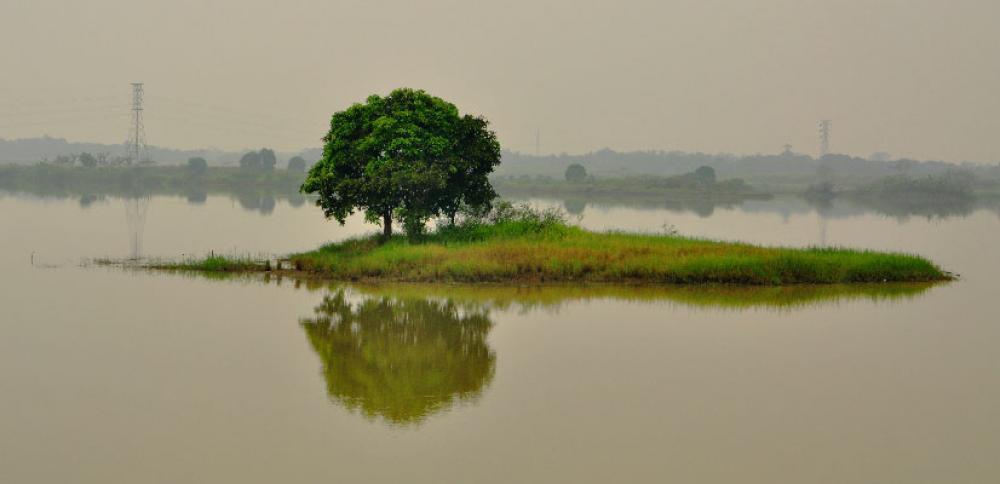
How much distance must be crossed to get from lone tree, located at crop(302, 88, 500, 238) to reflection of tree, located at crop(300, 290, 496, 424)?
763cm

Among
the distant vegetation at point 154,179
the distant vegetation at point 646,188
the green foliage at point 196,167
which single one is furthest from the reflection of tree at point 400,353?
the green foliage at point 196,167

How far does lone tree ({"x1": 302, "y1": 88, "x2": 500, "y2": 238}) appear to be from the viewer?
3722 centimetres

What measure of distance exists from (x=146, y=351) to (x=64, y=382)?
3.27m

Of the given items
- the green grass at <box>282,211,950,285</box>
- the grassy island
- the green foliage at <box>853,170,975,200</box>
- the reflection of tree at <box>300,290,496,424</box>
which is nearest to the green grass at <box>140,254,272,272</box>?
the grassy island

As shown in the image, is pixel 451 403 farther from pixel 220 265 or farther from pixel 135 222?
pixel 135 222

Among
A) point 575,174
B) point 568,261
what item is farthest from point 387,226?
point 575,174

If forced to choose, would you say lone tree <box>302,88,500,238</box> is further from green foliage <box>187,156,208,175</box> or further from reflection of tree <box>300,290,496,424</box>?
green foliage <box>187,156,208,175</box>

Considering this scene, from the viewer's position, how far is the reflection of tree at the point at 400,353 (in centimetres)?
1762

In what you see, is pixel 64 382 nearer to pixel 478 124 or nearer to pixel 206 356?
pixel 206 356

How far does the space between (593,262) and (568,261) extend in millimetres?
905

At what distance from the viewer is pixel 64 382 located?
18641 millimetres

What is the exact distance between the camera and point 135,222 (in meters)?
67.4

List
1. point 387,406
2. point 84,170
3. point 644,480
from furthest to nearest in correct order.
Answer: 1. point 84,170
2. point 387,406
3. point 644,480

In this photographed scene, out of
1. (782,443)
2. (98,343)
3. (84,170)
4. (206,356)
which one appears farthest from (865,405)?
(84,170)
